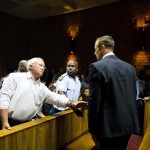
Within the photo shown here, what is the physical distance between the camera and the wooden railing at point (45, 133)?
5.59 feet

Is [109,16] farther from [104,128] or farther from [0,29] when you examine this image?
[104,128]

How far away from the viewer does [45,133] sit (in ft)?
6.91

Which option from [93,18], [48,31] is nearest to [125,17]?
[93,18]

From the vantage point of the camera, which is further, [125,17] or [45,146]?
[125,17]

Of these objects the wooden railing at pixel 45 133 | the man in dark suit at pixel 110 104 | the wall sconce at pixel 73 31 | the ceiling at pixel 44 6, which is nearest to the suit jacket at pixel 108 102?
the man in dark suit at pixel 110 104

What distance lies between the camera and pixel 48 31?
964 cm

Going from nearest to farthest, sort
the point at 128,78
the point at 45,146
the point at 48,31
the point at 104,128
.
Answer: the point at 104,128 → the point at 128,78 → the point at 45,146 → the point at 48,31

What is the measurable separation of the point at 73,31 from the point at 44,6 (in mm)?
1448

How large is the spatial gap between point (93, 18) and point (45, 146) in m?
6.85

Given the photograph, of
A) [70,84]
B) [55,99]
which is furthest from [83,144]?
[70,84]

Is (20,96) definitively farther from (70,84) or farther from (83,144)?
(70,84)

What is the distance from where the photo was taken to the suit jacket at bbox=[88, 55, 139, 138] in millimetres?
1664

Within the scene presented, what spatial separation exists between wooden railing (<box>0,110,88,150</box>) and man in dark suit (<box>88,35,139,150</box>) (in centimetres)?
53

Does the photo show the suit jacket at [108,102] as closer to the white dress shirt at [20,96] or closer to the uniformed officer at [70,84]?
the white dress shirt at [20,96]
